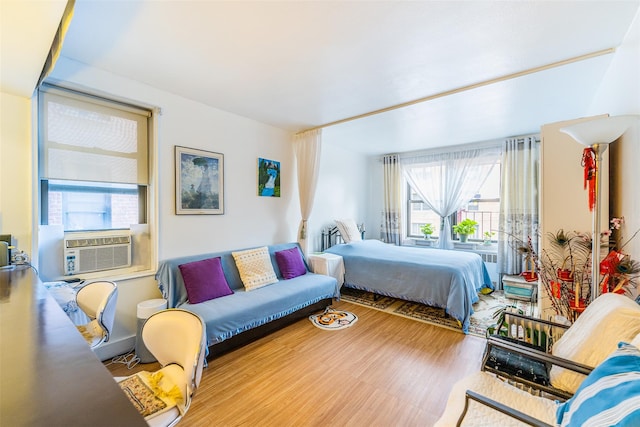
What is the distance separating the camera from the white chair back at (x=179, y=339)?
1.06 m

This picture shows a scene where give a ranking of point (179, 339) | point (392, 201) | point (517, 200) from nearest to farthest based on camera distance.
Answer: point (179, 339) < point (517, 200) < point (392, 201)

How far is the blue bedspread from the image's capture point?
302 centimetres

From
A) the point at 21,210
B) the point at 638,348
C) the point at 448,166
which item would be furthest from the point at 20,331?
the point at 448,166

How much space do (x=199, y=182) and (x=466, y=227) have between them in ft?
→ 14.8

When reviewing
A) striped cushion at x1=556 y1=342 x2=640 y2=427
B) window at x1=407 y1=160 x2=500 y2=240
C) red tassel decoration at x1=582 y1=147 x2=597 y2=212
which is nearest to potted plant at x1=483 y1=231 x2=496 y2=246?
window at x1=407 y1=160 x2=500 y2=240

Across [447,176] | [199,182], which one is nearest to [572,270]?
[447,176]

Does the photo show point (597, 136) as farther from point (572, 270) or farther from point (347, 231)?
point (347, 231)

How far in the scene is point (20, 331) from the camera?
2.81 feet

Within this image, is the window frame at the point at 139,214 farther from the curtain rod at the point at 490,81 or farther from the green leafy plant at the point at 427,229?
the green leafy plant at the point at 427,229

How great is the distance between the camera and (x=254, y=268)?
3.16 metres

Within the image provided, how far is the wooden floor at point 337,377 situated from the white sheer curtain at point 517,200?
90.5 inches

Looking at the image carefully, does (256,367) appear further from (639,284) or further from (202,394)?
(639,284)

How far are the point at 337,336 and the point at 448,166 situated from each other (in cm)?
387

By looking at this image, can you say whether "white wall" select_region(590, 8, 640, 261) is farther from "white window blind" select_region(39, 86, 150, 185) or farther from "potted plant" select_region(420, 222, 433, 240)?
"white window blind" select_region(39, 86, 150, 185)
